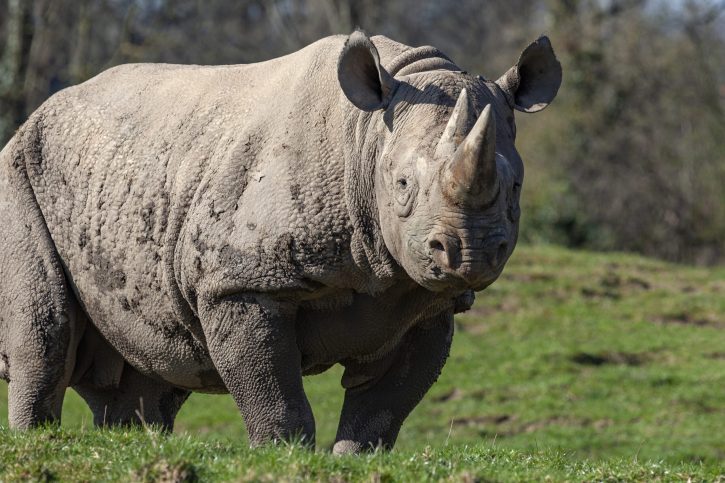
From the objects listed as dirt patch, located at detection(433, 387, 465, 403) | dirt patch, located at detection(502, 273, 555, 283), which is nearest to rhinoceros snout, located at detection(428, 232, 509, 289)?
dirt patch, located at detection(433, 387, 465, 403)

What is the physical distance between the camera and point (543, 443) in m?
13.8

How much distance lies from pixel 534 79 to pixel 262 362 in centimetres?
198

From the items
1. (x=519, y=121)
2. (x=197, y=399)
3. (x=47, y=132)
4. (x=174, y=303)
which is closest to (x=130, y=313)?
(x=174, y=303)

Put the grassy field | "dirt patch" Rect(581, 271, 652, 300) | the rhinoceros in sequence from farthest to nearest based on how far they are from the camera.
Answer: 1. "dirt patch" Rect(581, 271, 652, 300)
2. the grassy field
3. the rhinoceros

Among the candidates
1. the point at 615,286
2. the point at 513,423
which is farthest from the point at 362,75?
the point at 615,286

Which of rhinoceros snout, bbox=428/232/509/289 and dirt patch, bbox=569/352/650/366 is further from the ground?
rhinoceros snout, bbox=428/232/509/289

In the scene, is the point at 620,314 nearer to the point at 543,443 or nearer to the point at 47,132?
the point at 543,443

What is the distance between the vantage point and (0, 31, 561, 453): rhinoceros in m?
6.31

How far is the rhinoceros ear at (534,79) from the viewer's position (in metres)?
6.93

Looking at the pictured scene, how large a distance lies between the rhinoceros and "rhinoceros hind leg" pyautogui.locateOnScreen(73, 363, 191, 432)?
414 mm

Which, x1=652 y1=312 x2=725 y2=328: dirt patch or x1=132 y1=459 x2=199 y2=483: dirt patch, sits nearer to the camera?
x1=132 y1=459 x2=199 y2=483: dirt patch

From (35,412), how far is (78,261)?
0.94 m

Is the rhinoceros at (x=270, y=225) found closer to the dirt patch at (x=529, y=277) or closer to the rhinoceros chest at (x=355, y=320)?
the rhinoceros chest at (x=355, y=320)

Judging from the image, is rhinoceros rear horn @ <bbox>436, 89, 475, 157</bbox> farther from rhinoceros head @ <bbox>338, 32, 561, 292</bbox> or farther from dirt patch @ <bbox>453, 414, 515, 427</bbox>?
dirt patch @ <bbox>453, 414, 515, 427</bbox>
